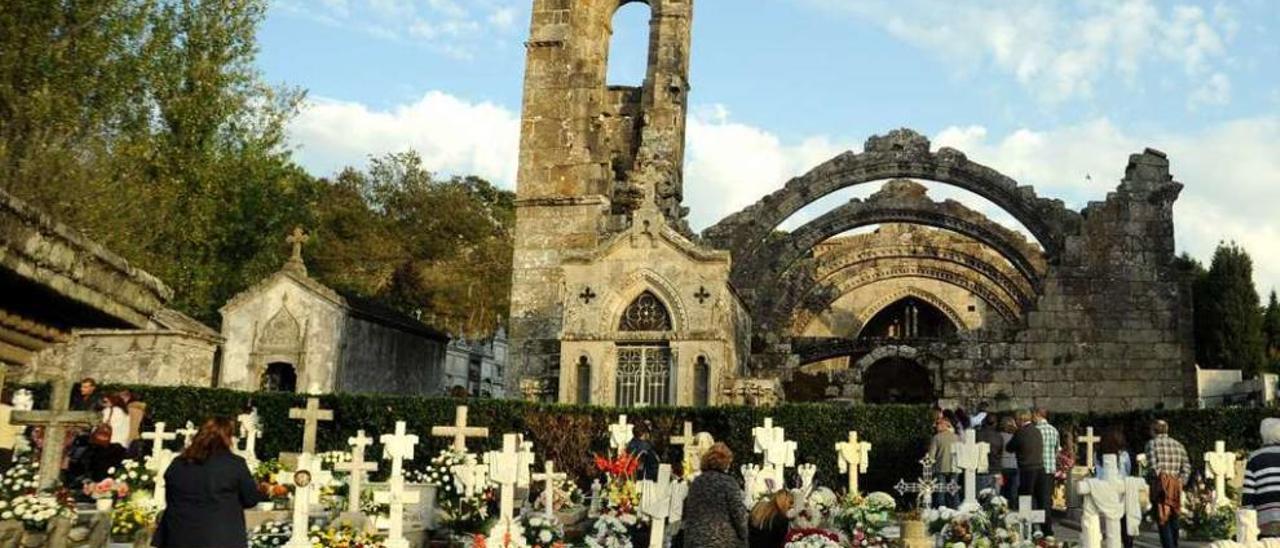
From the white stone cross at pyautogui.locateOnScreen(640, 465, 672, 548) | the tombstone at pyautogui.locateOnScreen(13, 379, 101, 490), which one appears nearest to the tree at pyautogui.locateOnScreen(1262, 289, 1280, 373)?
the white stone cross at pyautogui.locateOnScreen(640, 465, 672, 548)

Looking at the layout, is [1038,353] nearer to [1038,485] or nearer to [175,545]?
[1038,485]

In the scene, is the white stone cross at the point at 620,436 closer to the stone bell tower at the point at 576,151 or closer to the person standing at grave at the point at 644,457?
the person standing at grave at the point at 644,457

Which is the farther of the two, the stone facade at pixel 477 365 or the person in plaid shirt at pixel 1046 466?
the stone facade at pixel 477 365

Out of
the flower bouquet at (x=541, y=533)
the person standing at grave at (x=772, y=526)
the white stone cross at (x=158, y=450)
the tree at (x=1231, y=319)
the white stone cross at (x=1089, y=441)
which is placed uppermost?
the tree at (x=1231, y=319)

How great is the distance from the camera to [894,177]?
87.9ft

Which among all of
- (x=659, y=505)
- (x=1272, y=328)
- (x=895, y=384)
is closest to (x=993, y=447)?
(x=659, y=505)

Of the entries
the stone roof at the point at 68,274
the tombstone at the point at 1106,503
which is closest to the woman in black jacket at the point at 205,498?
the stone roof at the point at 68,274

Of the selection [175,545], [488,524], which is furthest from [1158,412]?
[175,545]

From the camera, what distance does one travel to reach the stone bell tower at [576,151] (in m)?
24.6

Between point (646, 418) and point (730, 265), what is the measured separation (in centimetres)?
621

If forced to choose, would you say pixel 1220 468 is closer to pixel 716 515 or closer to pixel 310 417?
pixel 716 515

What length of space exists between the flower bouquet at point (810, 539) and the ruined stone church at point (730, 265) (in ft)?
31.9

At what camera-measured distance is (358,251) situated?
42.9 metres

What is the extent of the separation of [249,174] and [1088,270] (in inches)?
866
